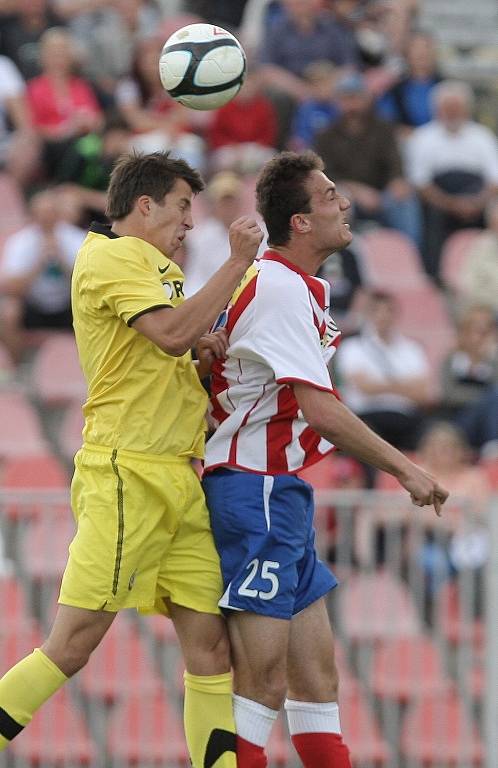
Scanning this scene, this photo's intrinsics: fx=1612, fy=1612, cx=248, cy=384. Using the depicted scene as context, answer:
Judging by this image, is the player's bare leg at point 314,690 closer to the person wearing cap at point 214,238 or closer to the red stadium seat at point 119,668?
the red stadium seat at point 119,668

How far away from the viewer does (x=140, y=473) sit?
5.55 m

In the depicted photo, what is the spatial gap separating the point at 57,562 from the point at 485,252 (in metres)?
5.25

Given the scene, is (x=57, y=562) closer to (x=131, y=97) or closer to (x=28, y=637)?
(x=28, y=637)

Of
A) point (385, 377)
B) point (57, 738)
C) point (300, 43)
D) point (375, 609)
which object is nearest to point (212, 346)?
point (375, 609)

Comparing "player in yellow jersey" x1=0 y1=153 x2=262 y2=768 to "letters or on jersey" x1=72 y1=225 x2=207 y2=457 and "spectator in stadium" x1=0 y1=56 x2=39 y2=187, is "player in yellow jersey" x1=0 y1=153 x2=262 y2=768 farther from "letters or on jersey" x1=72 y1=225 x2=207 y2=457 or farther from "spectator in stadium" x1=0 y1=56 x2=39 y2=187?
"spectator in stadium" x1=0 y1=56 x2=39 y2=187

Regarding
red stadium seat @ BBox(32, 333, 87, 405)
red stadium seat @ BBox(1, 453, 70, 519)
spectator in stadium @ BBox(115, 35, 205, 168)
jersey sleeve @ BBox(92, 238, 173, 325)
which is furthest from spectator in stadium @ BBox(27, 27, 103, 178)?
jersey sleeve @ BBox(92, 238, 173, 325)

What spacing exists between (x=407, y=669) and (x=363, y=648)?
0.25 metres

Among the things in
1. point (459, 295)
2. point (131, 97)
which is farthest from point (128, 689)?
point (131, 97)

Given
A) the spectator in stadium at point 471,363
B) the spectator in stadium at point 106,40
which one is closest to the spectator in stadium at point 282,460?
the spectator in stadium at point 471,363

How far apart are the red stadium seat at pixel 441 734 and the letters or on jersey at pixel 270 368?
2.78 meters

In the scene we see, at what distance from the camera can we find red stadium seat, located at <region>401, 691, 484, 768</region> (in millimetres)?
8203

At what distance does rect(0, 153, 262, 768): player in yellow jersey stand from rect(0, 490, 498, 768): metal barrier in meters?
2.49

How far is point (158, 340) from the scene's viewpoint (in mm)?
5383

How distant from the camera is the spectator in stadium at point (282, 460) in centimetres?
555
